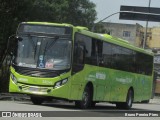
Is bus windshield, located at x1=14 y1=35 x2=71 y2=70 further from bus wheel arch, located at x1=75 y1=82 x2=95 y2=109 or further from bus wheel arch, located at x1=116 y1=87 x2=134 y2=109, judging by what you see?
bus wheel arch, located at x1=116 y1=87 x2=134 y2=109

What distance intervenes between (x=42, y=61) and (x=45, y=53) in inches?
12.9

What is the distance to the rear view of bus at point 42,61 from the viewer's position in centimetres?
2108

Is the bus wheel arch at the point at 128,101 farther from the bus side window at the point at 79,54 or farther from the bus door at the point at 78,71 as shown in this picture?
the bus side window at the point at 79,54

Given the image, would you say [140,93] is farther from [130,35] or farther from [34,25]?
[130,35]

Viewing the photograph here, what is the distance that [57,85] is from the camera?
69.3 feet

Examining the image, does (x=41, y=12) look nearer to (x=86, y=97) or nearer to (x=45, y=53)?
(x=86, y=97)

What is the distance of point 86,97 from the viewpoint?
22625mm

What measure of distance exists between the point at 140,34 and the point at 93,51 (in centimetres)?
9808

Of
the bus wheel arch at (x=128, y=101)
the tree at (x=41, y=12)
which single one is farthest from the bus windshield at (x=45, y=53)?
the tree at (x=41, y=12)

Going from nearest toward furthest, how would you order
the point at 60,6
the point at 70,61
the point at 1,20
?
the point at 70,61 < the point at 1,20 < the point at 60,6

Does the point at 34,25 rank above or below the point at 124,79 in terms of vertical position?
above

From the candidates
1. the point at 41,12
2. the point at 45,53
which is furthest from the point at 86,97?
the point at 41,12

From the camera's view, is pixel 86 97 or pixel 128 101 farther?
pixel 128 101

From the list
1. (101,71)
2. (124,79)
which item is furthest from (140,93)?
(101,71)
